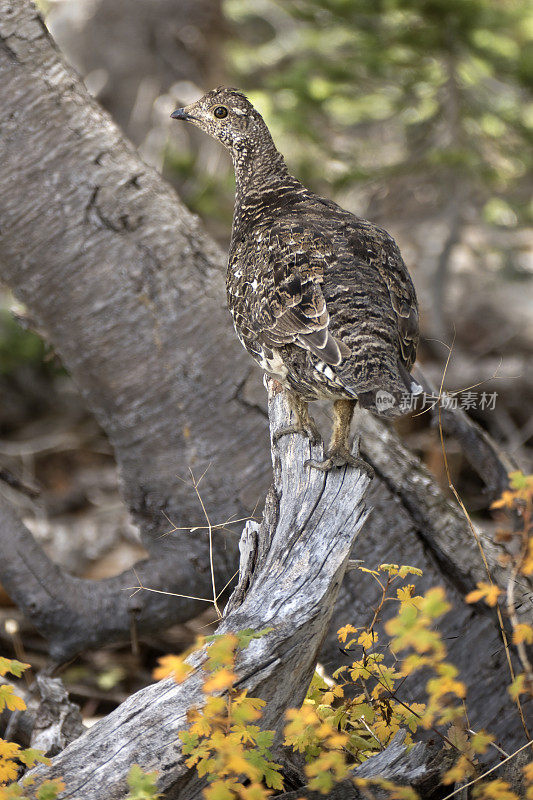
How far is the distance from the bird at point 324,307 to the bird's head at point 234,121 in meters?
0.39

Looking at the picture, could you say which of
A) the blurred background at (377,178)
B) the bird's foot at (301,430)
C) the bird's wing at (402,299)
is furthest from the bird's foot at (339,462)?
the blurred background at (377,178)

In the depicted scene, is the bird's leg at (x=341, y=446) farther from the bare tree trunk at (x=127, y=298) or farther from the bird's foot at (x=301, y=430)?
the bare tree trunk at (x=127, y=298)

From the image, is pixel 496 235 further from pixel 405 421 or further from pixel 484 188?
pixel 405 421

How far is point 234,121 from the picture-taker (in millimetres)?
4172

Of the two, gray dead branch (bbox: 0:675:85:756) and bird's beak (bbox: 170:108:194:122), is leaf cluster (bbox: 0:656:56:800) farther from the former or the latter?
bird's beak (bbox: 170:108:194:122)

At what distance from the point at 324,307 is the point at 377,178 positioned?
5423 mm

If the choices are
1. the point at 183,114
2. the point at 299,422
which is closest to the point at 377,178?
the point at 183,114

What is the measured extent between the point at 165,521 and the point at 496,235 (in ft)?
24.3

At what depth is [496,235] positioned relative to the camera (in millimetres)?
10195

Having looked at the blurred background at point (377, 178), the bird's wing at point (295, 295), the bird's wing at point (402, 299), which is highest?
the bird's wing at point (295, 295)

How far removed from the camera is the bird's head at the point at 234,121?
13.6 feet

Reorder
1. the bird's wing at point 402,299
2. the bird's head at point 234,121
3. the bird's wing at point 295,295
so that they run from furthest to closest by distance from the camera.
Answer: the bird's head at point 234,121
the bird's wing at point 402,299
the bird's wing at point 295,295

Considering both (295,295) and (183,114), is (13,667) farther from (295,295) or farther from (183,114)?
(183,114)

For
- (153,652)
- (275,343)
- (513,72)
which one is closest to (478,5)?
(513,72)
